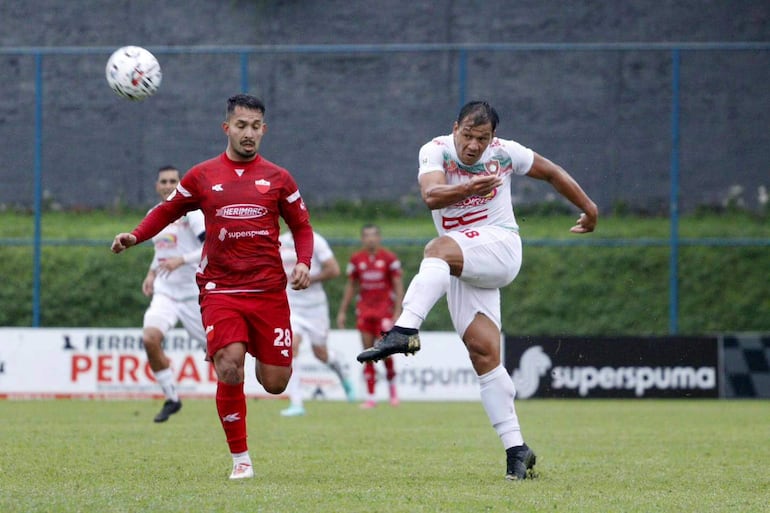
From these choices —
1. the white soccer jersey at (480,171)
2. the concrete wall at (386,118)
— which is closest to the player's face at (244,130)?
Result: the white soccer jersey at (480,171)

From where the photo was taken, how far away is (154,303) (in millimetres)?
13156

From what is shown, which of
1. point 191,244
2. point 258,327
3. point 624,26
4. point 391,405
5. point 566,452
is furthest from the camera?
point 624,26

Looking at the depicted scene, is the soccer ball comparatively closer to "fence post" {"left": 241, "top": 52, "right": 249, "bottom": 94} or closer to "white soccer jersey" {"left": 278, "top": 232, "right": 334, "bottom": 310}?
"white soccer jersey" {"left": 278, "top": 232, "right": 334, "bottom": 310}

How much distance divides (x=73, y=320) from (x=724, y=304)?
996cm

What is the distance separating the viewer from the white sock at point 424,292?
739cm

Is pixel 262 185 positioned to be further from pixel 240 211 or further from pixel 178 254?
pixel 178 254

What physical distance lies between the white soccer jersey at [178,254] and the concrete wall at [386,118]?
22.4ft

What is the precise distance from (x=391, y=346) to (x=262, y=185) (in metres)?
1.33

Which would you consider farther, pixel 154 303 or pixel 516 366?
pixel 516 366

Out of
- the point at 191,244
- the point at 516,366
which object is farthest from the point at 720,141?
the point at 191,244

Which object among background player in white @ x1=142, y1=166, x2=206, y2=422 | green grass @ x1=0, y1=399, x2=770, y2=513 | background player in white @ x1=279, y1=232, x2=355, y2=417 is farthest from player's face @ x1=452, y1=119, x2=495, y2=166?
background player in white @ x1=279, y1=232, x2=355, y2=417

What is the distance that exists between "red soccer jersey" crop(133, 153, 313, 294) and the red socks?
0.59 m

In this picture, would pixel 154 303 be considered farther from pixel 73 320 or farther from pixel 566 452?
pixel 73 320

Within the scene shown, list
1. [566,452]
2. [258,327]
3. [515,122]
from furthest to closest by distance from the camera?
1. [515,122]
2. [566,452]
3. [258,327]
